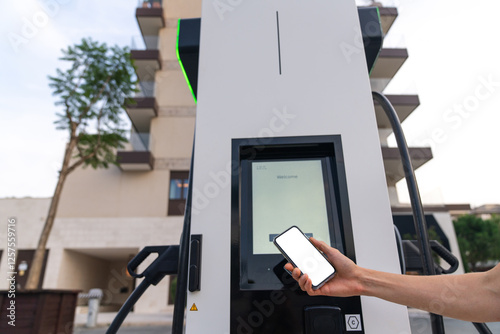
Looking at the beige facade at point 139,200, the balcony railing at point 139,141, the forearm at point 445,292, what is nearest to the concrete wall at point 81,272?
the beige facade at point 139,200

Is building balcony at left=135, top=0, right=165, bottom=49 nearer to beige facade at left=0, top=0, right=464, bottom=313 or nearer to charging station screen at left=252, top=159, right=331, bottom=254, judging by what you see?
beige facade at left=0, top=0, right=464, bottom=313

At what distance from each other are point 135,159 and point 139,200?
1740 millimetres

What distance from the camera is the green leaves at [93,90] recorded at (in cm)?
650

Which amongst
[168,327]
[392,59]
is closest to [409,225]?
[392,59]

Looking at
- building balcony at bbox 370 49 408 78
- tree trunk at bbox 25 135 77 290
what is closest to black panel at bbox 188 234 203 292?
tree trunk at bbox 25 135 77 290

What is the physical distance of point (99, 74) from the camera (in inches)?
266

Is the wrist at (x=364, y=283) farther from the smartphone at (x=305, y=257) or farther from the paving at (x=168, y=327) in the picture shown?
the paving at (x=168, y=327)

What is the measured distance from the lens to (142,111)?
1352 cm

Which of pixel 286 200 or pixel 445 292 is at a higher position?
pixel 286 200

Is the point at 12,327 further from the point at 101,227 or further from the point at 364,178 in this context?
the point at 101,227

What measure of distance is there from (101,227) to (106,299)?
5429mm

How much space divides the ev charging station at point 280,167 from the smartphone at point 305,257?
0.67ft

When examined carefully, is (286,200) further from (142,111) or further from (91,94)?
(142,111)

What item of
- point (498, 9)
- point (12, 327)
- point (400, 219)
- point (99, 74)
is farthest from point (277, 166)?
point (400, 219)
